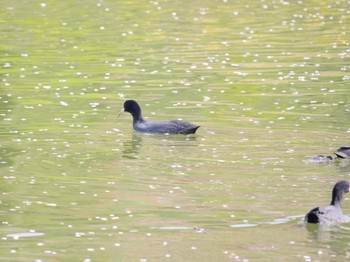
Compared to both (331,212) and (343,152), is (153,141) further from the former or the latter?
(331,212)

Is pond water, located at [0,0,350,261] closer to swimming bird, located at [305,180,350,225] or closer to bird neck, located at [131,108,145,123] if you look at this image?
swimming bird, located at [305,180,350,225]

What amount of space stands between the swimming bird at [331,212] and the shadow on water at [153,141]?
17.1ft

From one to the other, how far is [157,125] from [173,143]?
101cm

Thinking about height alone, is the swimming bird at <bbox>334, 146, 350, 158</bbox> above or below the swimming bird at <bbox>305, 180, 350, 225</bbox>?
above

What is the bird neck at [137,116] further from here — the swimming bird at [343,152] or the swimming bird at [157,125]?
the swimming bird at [343,152]

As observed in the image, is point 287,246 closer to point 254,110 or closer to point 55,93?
point 254,110

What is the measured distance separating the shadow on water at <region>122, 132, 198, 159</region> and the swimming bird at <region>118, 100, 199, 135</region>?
0.09 meters

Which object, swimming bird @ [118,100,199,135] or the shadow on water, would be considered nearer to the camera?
the shadow on water

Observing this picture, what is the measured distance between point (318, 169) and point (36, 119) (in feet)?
21.9

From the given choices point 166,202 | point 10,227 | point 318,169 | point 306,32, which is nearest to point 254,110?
point 318,169

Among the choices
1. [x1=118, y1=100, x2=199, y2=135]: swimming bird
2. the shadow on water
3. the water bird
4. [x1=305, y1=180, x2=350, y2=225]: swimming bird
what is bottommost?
[x1=305, y1=180, x2=350, y2=225]: swimming bird

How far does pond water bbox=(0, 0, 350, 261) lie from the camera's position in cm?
1510

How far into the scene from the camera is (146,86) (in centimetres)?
2794

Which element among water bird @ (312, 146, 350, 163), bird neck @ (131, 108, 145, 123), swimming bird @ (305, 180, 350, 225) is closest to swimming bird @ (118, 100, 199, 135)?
bird neck @ (131, 108, 145, 123)
